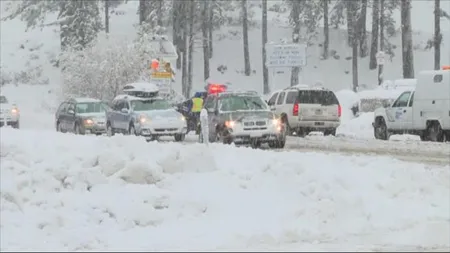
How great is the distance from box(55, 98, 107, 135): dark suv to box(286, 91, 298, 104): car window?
7190 mm

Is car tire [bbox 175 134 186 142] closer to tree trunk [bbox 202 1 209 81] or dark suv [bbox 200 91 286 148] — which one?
dark suv [bbox 200 91 286 148]

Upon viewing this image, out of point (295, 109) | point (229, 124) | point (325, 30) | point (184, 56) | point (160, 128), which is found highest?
point (325, 30)

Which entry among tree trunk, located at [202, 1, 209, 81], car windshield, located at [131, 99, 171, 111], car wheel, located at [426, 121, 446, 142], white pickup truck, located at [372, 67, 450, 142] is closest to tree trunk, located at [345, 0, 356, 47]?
tree trunk, located at [202, 1, 209, 81]

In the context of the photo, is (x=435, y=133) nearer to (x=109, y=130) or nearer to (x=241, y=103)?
(x=241, y=103)

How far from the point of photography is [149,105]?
2667 cm

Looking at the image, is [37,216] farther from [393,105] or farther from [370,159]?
[393,105]

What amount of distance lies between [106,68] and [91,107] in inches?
345

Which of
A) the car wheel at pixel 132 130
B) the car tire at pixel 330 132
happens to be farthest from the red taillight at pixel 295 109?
the car wheel at pixel 132 130

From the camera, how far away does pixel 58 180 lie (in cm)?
1106

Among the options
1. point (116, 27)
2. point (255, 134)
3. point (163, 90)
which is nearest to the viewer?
point (255, 134)

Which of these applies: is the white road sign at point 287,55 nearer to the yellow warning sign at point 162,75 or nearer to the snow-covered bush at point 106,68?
the yellow warning sign at point 162,75

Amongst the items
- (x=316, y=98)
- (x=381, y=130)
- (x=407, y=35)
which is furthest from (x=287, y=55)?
(x=381, y=130)

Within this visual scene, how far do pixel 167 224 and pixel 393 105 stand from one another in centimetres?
1728

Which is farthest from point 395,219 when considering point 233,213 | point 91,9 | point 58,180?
point 91,9
